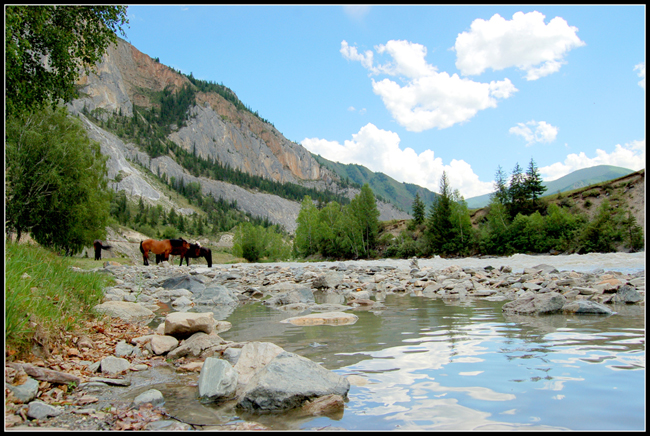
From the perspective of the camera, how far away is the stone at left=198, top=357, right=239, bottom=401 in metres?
3.64

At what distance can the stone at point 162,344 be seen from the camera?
5652mm

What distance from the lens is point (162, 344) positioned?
575 centimetres

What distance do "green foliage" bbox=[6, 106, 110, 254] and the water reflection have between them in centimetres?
2578

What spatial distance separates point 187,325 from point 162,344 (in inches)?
Result: 21.6

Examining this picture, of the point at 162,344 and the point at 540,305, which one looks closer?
the point at 162,344

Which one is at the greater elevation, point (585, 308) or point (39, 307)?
point (39, 307)

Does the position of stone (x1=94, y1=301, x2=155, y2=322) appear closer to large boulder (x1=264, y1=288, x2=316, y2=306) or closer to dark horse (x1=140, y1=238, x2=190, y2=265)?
large boulder (x1=264, y1=288, x2=316, y2=306)

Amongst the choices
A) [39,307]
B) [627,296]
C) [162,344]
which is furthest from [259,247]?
[39,307]

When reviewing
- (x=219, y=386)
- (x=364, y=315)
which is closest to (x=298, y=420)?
(x=219, y=386)

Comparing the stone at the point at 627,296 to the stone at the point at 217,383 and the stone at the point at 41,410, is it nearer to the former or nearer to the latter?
the stone at the point at 217,383

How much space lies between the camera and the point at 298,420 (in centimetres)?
318

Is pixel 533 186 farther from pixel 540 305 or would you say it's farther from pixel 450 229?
pixel 540 305

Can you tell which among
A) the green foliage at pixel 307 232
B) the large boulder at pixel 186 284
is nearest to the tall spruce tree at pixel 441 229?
the green foliage at pixel 307 232

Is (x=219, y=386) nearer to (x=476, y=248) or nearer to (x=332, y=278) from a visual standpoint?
(x=332, y=278)
